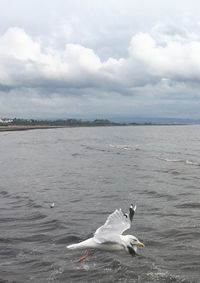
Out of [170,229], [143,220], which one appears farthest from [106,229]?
[143,220]

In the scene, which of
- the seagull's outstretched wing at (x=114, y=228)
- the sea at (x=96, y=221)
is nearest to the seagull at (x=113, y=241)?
the seagull's outstretched wing at (x=114, y=228)

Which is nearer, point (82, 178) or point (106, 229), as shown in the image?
point (106, 229)

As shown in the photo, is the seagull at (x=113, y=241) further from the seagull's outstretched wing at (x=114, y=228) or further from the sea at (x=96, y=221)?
the sea at (x=96, y=221)

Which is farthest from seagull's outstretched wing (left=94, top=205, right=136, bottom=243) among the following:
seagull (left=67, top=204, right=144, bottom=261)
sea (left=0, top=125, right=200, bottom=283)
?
sea (left=0, top=125, right=200, bottom=283)

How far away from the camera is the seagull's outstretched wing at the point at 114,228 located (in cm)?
1295

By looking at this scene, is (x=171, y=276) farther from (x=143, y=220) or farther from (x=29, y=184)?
(x=29, y=184)

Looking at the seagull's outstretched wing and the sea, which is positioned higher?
the seagull's outstretched wing

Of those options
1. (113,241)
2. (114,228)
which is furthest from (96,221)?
(113,241)

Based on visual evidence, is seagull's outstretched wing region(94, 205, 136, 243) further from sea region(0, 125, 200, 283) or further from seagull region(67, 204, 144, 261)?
sea region(0, 125, 200, 283)

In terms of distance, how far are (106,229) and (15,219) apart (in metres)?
10.6

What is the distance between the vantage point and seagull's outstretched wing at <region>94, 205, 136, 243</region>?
12952mm

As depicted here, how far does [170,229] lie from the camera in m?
20.4

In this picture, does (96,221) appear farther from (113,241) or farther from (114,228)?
(113,241)

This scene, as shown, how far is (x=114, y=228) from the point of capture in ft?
→ 43.7
